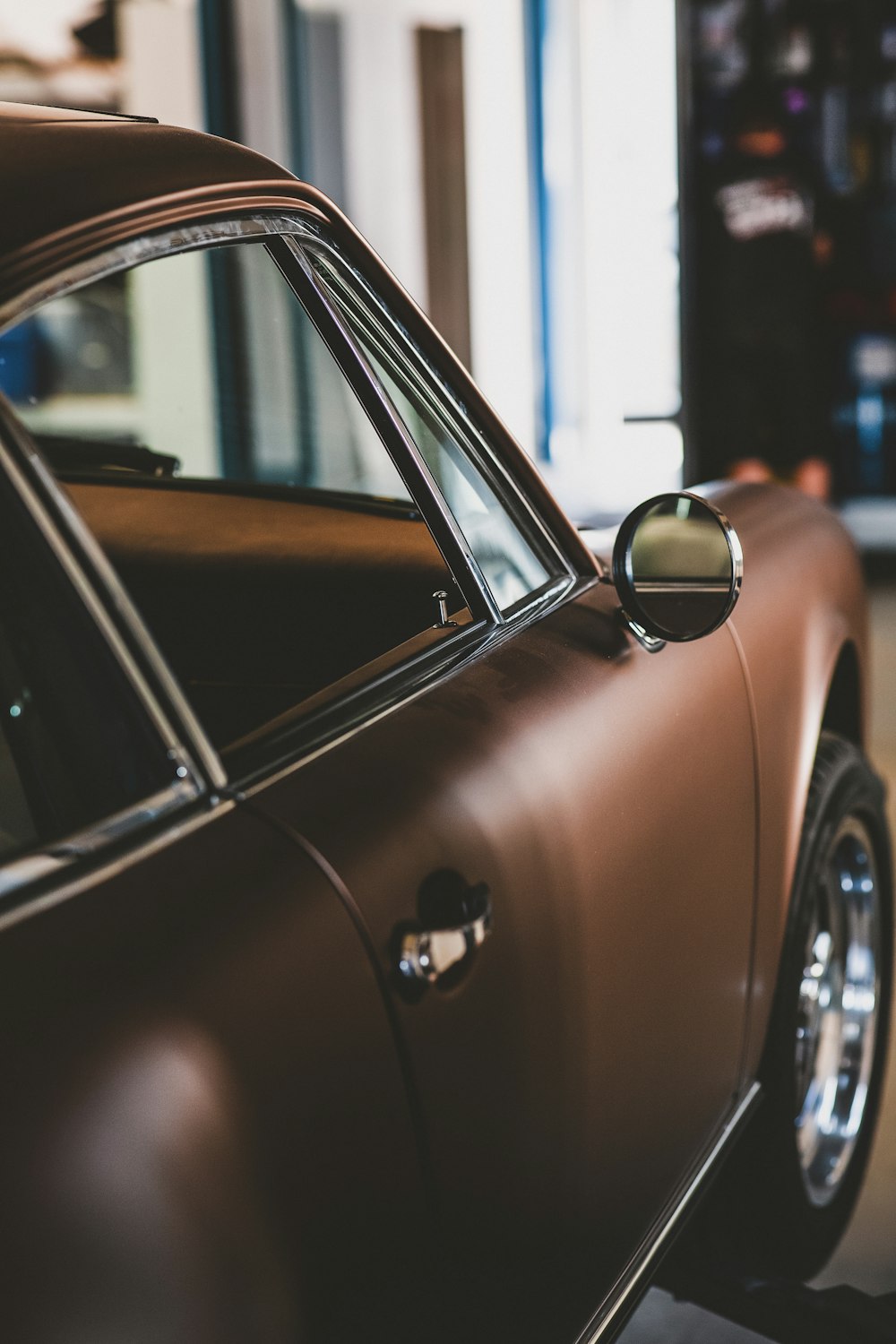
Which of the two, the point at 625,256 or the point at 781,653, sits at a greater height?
the point at 625,256

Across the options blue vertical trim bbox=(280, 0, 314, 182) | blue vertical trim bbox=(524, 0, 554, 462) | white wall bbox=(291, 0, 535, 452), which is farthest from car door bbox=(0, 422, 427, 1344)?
blue vertical trim bbox=(524, 0, 554, 462)

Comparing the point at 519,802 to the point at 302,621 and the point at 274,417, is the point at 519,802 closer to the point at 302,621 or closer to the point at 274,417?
the point at 302,621

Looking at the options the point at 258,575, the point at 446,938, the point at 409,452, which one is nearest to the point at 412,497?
the point at 409,452

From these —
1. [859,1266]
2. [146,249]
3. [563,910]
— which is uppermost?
[146,249]

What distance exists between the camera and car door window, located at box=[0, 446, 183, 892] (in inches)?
37.1

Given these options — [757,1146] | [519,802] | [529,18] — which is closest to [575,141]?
[529,18]

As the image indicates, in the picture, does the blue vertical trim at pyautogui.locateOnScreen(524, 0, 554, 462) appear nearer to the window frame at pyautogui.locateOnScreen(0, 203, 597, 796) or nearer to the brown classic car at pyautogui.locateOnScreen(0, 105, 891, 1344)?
the brown classic car at pyautogui.locateOnScreen(0, 105, 891, 1344)

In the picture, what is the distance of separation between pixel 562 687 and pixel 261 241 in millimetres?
485

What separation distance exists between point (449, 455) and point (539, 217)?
5.91 m

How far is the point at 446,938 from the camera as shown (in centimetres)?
106

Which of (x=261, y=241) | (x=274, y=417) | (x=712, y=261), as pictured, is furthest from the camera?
(x=712, y=261)

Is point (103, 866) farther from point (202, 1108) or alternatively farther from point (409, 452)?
point (409, 452)

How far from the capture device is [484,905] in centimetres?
112

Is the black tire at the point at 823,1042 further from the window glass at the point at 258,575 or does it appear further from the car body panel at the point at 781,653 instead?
the window glass at the point at 258,575
